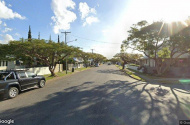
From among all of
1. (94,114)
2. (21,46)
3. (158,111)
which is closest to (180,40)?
(158,111)

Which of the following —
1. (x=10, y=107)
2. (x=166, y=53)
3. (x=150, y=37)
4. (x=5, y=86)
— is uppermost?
(x=150, y=37)

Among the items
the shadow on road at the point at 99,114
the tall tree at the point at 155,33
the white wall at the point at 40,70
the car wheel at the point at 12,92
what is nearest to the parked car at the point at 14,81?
the car wheel at the point at 12,92

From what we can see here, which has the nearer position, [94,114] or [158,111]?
[94,114]

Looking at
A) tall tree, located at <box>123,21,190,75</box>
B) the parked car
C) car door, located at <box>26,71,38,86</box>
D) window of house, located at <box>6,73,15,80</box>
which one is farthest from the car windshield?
tall tree, located at <box>123,21,190,75</box>

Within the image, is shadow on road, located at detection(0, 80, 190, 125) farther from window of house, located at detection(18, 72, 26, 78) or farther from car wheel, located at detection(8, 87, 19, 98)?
window of house, located at detection(18, 72, 26, 78)

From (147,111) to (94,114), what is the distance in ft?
7.10

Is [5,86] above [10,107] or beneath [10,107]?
above

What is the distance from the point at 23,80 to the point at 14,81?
0.57 meters

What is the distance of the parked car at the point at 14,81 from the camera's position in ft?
16.4

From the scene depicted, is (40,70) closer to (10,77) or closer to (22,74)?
(22,74)

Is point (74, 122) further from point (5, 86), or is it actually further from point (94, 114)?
point (5, 86)

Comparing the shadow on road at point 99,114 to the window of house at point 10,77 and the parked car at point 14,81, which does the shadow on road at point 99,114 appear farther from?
the window of house at point 10,77

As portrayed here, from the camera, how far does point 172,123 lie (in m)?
3.05

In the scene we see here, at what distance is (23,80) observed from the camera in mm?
6047
